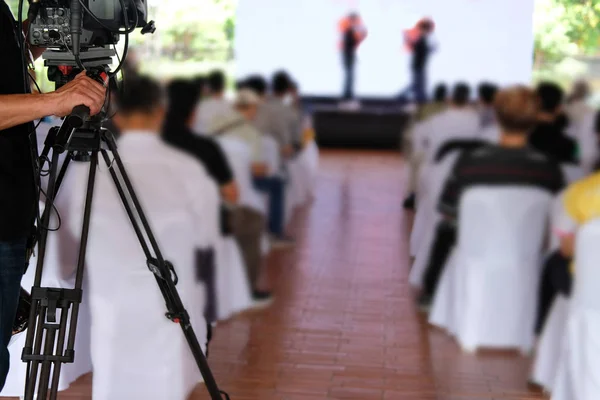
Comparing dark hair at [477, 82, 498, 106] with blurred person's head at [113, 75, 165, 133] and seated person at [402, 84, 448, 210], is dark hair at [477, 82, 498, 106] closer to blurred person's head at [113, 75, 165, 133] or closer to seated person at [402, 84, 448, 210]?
seated person at [402, 84, 448, 210]

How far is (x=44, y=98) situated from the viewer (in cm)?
151

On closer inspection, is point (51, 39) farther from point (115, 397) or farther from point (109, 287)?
point (115, 397)

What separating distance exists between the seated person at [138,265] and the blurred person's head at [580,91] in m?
4.08

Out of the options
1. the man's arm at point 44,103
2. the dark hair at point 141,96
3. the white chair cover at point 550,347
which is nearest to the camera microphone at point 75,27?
the man's arm at point 44,103

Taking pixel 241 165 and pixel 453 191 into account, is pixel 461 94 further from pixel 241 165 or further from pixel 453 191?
pixel 453 191


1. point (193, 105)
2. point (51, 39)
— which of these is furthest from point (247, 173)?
point (51, 39)

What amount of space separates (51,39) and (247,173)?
103 inches

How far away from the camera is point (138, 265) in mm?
2549

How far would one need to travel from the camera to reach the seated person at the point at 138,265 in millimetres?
2539

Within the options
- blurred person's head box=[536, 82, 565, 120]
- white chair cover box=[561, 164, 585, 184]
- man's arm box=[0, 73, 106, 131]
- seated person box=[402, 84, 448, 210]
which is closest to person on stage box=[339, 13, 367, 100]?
seated person box=[402, 84, 448, 210]

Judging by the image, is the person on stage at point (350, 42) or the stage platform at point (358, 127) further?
the person on stage at point (350, 42)

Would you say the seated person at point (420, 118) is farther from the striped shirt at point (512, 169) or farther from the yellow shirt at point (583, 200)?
the yellow shirt at point (583, 200)

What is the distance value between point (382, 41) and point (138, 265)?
10127 millimetres

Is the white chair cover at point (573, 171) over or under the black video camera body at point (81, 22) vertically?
under
